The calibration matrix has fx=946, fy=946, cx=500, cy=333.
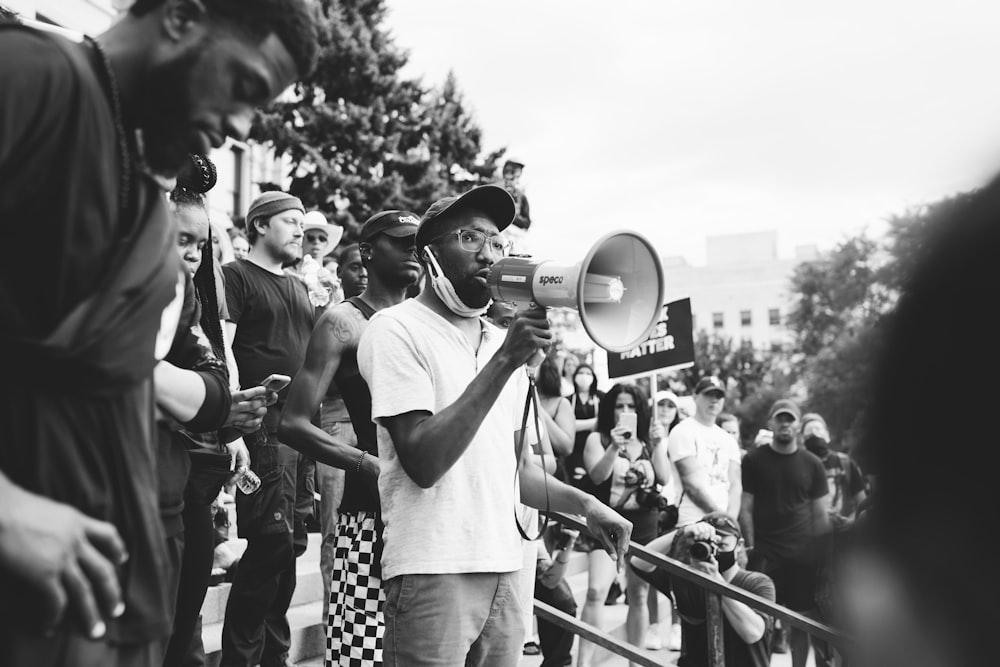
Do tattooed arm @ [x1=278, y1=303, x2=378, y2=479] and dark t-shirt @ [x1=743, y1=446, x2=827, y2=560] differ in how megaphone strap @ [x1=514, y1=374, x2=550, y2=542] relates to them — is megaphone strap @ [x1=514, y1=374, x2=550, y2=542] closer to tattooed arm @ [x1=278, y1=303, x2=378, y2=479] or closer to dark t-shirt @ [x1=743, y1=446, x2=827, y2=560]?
tattooed arm @ [x1=278, y1=303, x2=378, y2=479]

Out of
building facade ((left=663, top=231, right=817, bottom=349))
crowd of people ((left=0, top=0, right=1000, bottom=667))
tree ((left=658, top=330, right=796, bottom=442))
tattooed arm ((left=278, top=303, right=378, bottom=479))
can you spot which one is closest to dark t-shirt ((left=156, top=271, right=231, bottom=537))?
crowd of people ((left=0, top=0, right=1000, bottom=667))

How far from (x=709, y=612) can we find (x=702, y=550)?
0.40 metres

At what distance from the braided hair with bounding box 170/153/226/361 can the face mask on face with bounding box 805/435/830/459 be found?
290 inches

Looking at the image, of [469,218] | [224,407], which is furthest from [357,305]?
[224,407]

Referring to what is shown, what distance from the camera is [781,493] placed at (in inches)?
309

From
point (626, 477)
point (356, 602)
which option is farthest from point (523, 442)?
point (626, 477)

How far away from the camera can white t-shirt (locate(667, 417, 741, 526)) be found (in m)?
7.35

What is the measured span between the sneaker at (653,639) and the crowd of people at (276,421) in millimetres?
1431

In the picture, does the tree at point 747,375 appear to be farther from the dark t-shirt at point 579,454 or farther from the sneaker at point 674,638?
the sneaker at point 674,638

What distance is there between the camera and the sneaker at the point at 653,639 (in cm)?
761

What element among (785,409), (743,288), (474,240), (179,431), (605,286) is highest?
(474,240)

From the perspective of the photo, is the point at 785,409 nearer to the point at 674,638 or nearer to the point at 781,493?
the point at 781,493

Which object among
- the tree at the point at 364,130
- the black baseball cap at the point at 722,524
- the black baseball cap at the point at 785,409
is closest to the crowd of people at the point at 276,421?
the black baseball cap at the point at 722,524

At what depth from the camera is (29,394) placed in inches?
51.8
